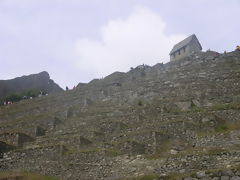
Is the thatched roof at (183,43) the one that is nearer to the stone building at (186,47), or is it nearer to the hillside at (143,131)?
the stone building at (186,47)

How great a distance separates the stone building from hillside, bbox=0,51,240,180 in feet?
61.2

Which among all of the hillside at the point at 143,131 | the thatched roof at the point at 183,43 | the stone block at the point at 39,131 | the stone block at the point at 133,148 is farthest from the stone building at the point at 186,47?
the stone block at the point at 133,148

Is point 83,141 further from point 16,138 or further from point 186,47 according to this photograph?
point 186,47

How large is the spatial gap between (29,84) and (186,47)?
121 ft

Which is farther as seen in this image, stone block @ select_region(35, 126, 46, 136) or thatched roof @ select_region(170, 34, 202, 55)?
thatched roof @ select_region(170, 34, 202, 55)

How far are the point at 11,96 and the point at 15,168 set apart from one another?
49.2 meters

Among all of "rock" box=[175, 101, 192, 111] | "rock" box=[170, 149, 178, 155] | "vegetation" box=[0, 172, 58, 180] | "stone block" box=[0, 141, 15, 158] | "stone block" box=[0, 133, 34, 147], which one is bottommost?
"vegetation" box=[0, 172, 58, 180]

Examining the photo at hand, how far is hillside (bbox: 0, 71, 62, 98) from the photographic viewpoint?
95.9 metres

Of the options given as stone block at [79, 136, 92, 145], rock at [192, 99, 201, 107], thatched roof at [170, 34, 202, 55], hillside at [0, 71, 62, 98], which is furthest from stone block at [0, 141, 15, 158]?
hillside at [0, 71, 62, 98]

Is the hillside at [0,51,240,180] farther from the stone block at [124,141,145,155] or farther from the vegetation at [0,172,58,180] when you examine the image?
the vegetation at [0,172,58,180]

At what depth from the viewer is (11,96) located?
81.8 m

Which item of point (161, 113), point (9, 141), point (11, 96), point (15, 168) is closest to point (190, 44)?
point (11, 96)

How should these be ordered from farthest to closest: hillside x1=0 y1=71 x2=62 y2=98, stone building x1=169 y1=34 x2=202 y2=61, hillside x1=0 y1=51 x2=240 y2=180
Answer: hillside x1=0 y1=71 x2=62 y2=98, stone building x1=169 y1=34 x2=202 y2=61, hillside x1=0 y1=51 x2=240 y2=180

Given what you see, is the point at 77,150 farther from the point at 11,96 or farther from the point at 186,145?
the point at 11,96
